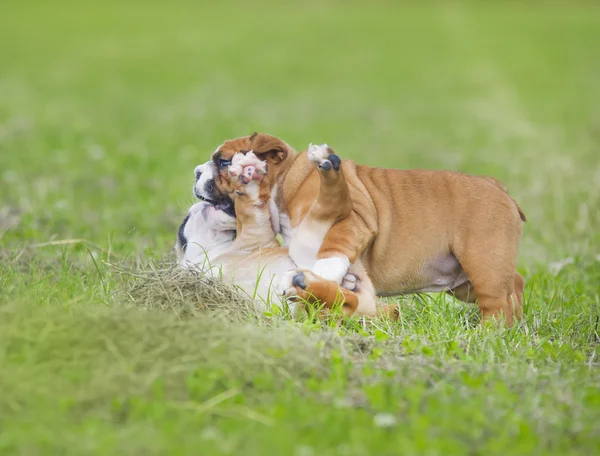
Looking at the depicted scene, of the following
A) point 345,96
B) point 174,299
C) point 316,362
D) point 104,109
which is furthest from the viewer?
point 345,96

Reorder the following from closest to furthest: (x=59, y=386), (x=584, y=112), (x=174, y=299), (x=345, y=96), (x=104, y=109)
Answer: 1. (x=59, y=386)
2. (x=174, y=299)
3. (x=104, y=109)
4. (x=584, y=112)
5. (x=345, y=96)

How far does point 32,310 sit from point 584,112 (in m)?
14.7

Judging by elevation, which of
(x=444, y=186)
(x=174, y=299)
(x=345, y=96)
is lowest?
(x=345, y=96)

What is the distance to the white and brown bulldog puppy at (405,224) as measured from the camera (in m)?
5.38

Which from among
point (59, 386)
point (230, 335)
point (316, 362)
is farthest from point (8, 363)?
point (316, 362)

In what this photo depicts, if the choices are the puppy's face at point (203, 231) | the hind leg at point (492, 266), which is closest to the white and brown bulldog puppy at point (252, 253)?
the puppy's face at point (203, 231)

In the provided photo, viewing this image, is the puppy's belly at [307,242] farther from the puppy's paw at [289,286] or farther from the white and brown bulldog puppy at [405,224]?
the puppy's paw at [289,286]

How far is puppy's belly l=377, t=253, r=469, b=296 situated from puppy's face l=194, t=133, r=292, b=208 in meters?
1.01

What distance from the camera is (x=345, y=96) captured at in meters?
20.4

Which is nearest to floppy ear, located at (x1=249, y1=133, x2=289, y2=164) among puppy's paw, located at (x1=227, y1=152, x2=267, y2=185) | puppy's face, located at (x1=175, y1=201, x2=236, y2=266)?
puppy's paw, located at (x1=227, y1=152, x2=267, y2=185)

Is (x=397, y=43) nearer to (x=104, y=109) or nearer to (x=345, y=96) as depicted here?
(x=345, y=96)

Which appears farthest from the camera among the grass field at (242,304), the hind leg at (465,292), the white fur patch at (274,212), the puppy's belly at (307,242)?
the hind leg at (465,292)

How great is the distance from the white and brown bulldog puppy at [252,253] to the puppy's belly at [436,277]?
346 mm

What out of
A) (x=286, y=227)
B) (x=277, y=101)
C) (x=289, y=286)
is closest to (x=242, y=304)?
(x=289, y=286)
